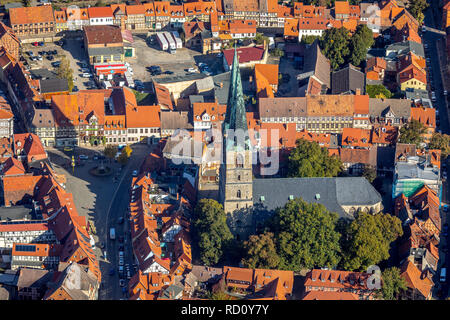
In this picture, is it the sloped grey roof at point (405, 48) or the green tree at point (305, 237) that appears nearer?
the green tree at point (305, 237)

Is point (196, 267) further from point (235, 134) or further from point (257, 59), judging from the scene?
point (257, 59)

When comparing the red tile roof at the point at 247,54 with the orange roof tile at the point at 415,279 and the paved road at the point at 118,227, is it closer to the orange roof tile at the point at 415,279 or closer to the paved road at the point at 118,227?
the paved road at the point at 118,227

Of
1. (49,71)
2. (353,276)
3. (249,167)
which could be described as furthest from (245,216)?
(49,71)

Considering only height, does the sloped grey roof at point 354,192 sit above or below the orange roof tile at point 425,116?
below

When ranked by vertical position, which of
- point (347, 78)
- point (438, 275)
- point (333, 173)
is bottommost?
point (438, 275)

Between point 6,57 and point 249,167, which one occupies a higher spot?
point 6,57

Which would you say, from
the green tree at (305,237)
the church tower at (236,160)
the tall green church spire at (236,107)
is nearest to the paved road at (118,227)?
the church tower at (236,160)
